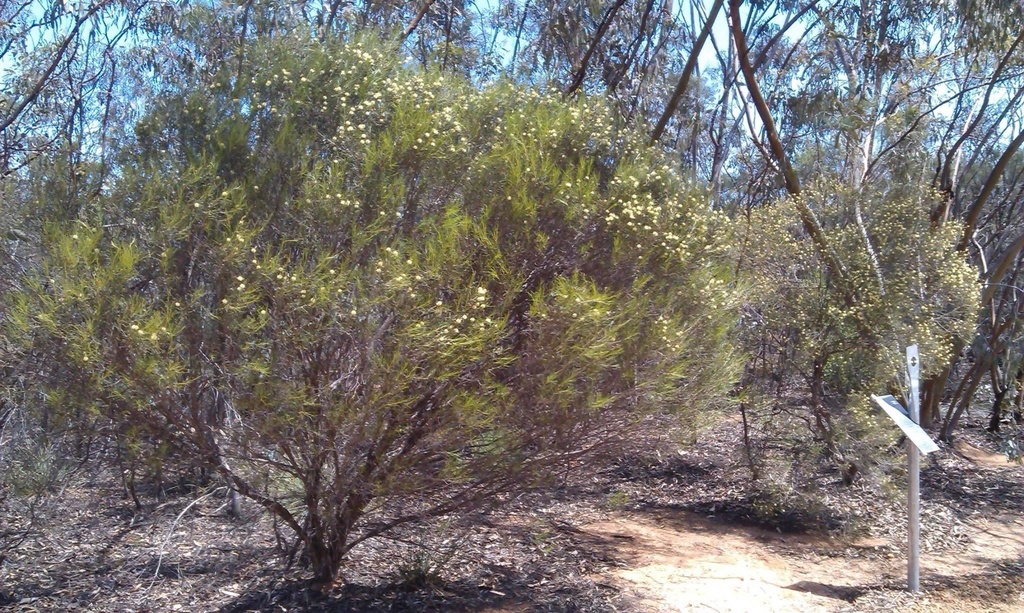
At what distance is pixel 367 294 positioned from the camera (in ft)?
16.5

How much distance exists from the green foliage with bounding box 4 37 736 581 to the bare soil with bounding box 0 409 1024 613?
0.68 meters

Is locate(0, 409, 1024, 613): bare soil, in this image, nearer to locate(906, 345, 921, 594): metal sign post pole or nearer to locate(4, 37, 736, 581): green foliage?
locate(906, 345, 921, 594): metal sign post pole

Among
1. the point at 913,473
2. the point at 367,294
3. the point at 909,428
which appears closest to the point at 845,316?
the point at 913,473

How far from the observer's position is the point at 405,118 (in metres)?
5.56

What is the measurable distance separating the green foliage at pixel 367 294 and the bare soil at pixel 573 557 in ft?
2.24

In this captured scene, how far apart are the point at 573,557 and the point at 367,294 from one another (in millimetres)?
3861

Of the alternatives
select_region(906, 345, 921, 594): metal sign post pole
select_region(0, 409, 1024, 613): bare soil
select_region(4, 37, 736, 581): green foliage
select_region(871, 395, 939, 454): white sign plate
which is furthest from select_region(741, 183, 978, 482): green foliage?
select_region(4, 37, 736, 581): green foliage

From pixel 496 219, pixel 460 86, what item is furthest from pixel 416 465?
pixel 460 86

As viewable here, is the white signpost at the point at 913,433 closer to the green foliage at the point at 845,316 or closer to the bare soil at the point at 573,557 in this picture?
the bare soil at the point at 573,557

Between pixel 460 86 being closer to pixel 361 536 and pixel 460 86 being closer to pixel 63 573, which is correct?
pixel 361 536

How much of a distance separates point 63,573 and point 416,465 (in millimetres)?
3485

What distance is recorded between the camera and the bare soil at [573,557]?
6.68 meters

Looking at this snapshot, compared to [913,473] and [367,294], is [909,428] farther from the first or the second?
[367,294]

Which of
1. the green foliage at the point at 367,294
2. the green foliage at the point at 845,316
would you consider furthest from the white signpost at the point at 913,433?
the green foliage at the point at 845,316
